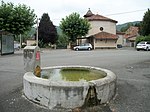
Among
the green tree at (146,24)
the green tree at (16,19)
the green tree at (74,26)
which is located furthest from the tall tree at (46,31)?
the green tree at (16,19)

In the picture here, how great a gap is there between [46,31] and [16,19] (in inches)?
1009

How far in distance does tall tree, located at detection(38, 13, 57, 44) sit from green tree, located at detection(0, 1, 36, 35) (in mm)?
24133

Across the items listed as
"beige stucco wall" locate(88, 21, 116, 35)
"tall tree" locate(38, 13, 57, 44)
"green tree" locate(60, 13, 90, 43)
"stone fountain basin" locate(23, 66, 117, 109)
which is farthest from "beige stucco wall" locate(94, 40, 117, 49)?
"stone fountain basin" locate(23, 66, 117, 109)

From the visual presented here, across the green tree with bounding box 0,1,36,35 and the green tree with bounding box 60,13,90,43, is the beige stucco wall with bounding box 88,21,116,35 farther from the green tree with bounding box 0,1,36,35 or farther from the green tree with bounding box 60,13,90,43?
the green tree with bounding box 0,1,36,35

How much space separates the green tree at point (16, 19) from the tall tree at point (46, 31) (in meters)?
24.1

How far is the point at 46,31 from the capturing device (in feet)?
190

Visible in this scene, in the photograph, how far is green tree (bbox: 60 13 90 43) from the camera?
1892 inches

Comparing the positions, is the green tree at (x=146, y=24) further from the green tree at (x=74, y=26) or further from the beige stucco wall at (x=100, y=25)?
the green tree at (x=74, y=26)

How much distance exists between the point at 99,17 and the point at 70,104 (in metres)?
53.7

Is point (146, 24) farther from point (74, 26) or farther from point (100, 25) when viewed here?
point (74, 26)

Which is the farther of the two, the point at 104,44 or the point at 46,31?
the point at 46,31

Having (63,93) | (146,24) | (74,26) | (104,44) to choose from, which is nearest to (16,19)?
(74,26)

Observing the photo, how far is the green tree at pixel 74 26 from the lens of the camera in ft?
158

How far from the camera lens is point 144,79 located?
10.0m
